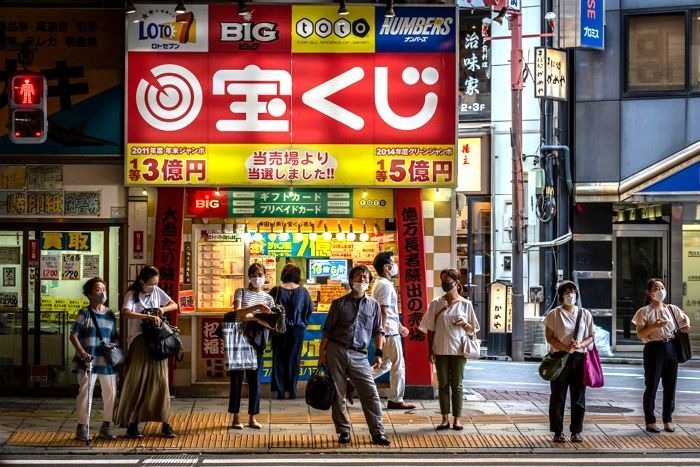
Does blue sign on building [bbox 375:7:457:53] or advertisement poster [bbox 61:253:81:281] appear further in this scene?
advertisement poster [bbox 61:253:81:281]

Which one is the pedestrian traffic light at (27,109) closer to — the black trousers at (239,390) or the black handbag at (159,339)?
the black handbag at (159,339)

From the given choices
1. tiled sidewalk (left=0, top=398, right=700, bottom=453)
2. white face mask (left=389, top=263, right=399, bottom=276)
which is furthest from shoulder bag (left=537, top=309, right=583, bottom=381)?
white face mask (left=389, top=263, right=399, bottom=276)

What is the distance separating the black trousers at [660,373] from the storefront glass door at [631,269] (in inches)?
416

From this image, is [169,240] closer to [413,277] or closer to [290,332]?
[290,332]

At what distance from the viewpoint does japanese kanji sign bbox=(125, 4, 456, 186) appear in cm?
1488

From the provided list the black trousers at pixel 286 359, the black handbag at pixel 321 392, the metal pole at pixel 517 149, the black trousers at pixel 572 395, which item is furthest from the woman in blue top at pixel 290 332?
the metal pole at pixel 517 149

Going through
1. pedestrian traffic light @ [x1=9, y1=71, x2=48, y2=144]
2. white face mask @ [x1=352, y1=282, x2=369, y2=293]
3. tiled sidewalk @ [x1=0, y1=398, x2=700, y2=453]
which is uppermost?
pedestrian traffic light @ [x1=9, y1=71, x2=48, y2=144]

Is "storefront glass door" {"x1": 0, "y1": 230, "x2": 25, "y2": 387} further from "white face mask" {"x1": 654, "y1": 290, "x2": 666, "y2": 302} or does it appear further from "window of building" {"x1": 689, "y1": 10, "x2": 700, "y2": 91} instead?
"window of building" {"x1": 689, "y1": 10, "x2": 700, "y2": 91}

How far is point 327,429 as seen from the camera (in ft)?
43.8

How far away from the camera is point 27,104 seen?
1326 centimetres

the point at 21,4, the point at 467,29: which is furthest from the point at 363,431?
the point at 467,29

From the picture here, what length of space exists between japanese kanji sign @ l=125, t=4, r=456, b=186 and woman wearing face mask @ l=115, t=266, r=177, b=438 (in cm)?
242

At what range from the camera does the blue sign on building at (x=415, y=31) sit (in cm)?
1497

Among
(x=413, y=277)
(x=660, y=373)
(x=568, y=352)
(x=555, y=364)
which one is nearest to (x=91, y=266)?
(x=413, y=277)
